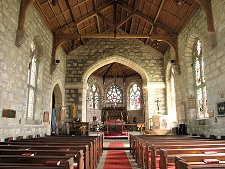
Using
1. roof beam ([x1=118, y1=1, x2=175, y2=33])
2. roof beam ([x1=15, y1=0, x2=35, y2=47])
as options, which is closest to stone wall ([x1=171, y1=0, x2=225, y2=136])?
roof beam ([x1=118, y1=1, x2=175, y2=33])

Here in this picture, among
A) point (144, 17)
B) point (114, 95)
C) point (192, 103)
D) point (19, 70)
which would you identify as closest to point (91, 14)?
point (144, 17)

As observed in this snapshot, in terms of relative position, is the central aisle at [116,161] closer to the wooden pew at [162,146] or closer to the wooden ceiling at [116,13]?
the wooden pew at [162,146]

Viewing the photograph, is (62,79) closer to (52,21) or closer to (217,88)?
(52,21)

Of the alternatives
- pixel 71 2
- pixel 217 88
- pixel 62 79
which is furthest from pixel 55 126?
pixel 217 88

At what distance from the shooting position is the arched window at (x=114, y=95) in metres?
18.6

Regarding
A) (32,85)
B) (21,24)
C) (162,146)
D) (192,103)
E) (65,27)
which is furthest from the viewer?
(65,27)

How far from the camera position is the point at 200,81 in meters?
8.43

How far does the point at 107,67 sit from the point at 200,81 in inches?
382

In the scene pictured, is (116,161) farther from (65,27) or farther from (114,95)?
(114,95)

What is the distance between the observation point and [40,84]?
8.61 metres

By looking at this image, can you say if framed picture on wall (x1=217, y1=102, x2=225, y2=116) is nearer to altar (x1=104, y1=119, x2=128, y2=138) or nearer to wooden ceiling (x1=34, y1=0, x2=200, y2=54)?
wooden ceiling (x1=34, y1=0, x2=200, y2=54)

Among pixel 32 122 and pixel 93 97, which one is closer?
pixel 32 122

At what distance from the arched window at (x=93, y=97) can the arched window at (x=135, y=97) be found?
2912 millimetres

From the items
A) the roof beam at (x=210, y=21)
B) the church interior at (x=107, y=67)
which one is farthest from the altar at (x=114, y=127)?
the roof beam at (x=210, y=21)
